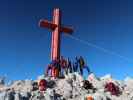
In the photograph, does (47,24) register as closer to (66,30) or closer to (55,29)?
(55,29)

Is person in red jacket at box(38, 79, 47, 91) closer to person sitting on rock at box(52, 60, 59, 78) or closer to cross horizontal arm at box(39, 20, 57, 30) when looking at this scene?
person sitting on rock at box(52, 60, 59, 78)

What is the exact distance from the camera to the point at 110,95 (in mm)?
31438

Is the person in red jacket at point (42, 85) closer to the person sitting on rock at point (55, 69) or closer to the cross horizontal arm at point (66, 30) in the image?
the person sitting on rock at point (55, 69)

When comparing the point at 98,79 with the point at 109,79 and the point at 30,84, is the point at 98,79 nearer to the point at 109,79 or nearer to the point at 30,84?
the point at 109,79

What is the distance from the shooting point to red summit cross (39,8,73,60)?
1550 inches

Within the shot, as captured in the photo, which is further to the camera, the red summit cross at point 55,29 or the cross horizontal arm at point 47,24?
the cross horizontal arm at point 47,24

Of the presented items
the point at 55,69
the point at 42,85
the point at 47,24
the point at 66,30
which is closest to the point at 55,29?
the point at 47,24

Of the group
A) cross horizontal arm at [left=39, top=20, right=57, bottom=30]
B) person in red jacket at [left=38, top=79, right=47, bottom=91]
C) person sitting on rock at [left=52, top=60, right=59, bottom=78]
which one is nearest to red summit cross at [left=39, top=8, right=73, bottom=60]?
cross horizontal arm at [left=39, top=20, right=57, bottom=30]

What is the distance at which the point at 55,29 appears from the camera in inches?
1598

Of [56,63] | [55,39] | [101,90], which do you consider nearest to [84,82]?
[101,90]

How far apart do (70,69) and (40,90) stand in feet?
24.9

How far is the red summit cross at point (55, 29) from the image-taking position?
39375mm

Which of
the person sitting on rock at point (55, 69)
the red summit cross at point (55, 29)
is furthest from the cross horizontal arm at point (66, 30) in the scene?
the person sitting on rock at point (55, 69)

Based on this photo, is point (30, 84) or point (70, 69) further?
point (70, 69)
